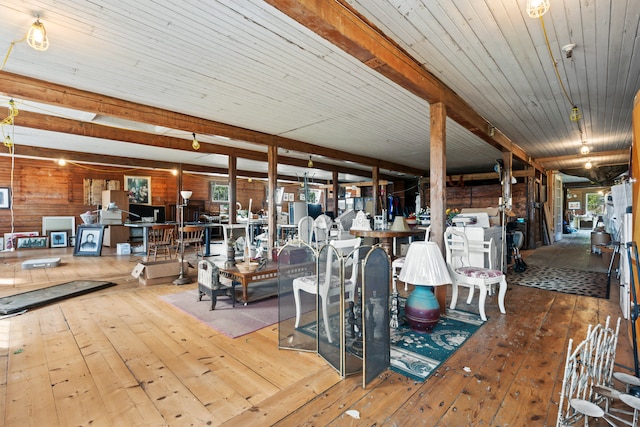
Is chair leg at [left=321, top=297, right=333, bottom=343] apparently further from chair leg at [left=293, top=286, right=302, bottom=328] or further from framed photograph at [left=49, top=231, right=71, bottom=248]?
framed photograph at [left=49, top=231, right=71, bottom=248]

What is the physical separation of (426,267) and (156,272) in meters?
4.28

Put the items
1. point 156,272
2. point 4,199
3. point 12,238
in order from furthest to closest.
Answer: point 4,199, point 12,238, point 156,272

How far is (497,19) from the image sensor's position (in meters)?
2.44

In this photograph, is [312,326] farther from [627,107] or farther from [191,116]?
[627,107]

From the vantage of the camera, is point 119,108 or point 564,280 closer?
point 119,108

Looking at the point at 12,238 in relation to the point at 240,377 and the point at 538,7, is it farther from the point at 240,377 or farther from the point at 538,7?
the point at 538,7

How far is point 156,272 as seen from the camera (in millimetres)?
4949

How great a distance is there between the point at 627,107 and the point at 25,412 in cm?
734

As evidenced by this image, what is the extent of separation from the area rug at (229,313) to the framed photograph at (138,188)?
8.46m

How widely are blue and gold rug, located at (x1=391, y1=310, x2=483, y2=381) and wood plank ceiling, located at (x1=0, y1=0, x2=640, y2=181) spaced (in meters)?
2.51

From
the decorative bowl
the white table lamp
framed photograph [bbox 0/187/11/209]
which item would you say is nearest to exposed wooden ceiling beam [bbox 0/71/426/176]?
the decorative bowl

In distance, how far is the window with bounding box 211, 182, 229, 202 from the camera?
1305cm

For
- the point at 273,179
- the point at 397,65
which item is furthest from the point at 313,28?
the point at 273,179

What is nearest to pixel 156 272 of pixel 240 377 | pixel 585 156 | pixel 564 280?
pixel 240 377
